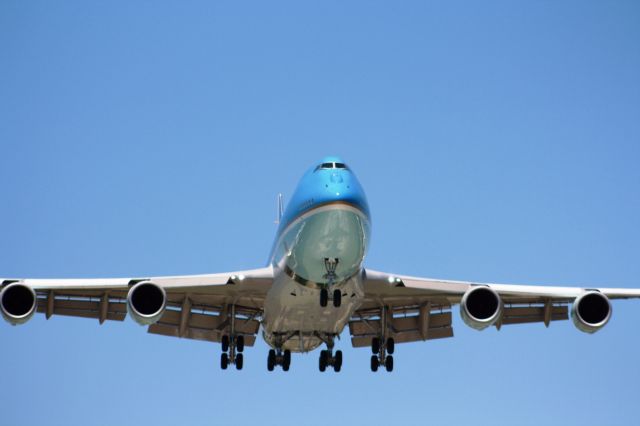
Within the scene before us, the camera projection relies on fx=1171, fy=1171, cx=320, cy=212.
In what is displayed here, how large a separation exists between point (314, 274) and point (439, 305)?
25.0 ft

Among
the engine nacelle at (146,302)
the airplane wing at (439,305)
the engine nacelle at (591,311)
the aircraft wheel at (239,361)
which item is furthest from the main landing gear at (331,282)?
the engine nacelle at (591,311)

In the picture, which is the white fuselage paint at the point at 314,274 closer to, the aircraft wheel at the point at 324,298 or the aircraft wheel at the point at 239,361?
the aircraft wheel at the point at 324,298

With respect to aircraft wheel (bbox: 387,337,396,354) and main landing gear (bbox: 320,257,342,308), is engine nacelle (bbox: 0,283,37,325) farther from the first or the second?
aircraft wheel (bbox: 387,337,396,354)

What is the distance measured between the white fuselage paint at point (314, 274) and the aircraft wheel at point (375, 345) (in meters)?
2.11

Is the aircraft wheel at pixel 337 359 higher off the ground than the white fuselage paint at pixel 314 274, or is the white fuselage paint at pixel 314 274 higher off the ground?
the white fuselage paint at pixel 314 274

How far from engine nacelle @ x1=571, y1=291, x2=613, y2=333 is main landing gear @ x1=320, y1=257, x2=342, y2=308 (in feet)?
24.0

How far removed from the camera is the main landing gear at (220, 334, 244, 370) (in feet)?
123

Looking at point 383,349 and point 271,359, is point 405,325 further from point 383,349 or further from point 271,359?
point 271,359

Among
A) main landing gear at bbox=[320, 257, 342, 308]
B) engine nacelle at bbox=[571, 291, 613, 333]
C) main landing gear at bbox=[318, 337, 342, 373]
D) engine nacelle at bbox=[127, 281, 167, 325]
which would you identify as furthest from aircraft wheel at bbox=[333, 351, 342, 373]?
engine nacelle at bbox=[571, 291, 613, 333]

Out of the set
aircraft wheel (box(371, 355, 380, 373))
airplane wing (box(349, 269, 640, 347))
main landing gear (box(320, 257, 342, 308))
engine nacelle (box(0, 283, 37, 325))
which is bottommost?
engine nacelle (box(0, 283, 37, 325))

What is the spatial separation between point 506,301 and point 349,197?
9908 mm

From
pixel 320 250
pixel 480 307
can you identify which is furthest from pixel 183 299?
pixel 480 307

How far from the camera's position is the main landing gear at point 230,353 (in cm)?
3738

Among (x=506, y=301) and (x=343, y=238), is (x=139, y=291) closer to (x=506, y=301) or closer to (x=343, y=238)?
(x=343, y=238)
